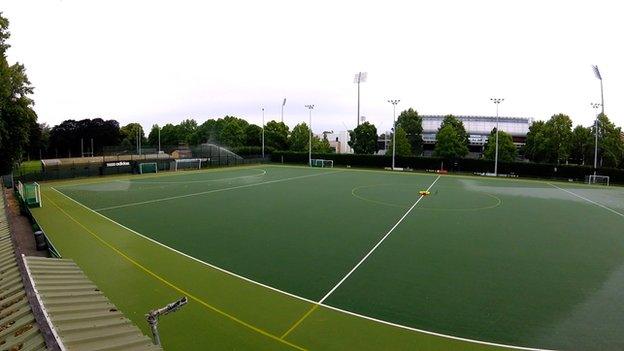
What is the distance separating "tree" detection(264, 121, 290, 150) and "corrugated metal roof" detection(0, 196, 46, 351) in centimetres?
7120

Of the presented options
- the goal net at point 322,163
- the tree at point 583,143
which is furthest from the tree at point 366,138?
the tree at point 583,143

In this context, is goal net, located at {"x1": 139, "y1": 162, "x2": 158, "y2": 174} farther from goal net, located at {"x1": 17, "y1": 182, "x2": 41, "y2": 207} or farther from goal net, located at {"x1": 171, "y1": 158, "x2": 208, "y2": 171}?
goal net, located at {"x1": 17, "y1": 182, "x2": 41, "y2": 207}

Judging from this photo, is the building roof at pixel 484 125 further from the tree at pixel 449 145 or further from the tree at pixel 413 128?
the tree at pixel 449 145

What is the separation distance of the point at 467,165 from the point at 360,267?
45236 millimetres

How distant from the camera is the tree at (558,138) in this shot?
54438 mm

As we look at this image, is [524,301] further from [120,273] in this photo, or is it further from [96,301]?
[120,273]

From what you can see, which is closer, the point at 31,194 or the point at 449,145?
the point at 31,194

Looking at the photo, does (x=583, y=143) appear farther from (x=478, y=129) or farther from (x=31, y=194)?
(x=31, y=194)

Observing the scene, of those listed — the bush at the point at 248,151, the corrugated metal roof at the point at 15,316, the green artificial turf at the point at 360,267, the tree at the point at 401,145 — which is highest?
the tree at the point at 401,145

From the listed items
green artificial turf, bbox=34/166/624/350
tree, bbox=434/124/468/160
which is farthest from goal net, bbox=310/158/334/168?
green artificial turf, bbox=34/166/624/350

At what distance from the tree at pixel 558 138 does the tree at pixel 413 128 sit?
2336 cm

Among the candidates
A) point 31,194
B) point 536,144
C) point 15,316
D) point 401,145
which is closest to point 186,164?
point 31,194

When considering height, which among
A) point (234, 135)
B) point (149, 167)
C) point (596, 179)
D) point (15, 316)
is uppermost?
point (234, 135)

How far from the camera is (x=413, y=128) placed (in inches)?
2953
